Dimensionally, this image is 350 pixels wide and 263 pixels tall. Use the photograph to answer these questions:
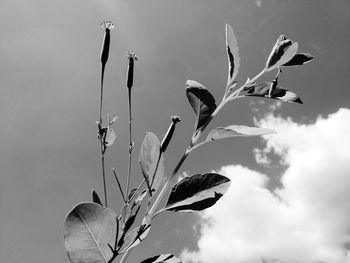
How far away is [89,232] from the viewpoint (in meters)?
0.98

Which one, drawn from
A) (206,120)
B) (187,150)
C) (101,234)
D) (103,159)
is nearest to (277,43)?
(206,120)

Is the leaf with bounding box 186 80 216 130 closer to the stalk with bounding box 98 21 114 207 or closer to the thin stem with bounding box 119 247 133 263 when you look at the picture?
the stalk with bounding box 98 21 114 207

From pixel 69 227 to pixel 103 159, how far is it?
21 centimetres

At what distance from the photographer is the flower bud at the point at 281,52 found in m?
1.28

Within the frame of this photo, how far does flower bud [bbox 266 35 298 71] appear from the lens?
1277 mm

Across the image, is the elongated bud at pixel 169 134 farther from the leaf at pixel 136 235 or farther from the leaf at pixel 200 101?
the leaf at pixel 136 235

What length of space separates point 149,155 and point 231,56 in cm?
50

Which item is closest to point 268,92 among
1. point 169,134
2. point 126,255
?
point 169,134

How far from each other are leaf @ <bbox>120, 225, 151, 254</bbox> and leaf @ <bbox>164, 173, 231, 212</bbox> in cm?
13

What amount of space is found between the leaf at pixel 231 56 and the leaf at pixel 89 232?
0.64 meters

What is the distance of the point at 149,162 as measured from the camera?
1.13m

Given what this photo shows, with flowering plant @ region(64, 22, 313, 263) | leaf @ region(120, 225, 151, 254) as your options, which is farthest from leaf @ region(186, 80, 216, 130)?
leaf @ region(120, 225, 151, 254)

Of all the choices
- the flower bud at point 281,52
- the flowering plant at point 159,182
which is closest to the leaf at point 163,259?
the flowering plant at point 159,182

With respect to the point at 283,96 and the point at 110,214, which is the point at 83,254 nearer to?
the point at 110,214
